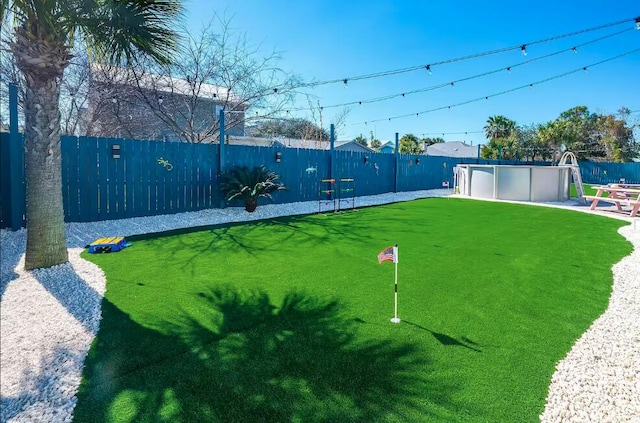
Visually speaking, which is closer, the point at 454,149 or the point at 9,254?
the point at 9,254

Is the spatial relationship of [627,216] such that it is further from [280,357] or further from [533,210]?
[280,357]

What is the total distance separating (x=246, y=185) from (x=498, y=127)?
114 ft

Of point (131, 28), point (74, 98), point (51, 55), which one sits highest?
point (74, 98)

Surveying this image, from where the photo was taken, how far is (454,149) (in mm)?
41406

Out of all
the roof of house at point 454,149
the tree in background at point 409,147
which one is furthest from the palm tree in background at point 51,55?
the roof of house at point 454,149

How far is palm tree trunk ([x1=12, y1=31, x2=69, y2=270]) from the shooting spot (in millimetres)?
4032

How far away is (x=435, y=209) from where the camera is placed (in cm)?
1086

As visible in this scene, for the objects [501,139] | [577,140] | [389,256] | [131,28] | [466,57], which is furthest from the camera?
[501,139]

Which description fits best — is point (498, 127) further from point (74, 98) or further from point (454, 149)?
point (74, 98)

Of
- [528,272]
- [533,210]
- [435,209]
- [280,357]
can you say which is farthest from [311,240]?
[533,210]

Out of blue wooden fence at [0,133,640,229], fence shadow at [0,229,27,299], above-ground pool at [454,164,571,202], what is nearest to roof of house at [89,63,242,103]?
blue wooden fence at [0,133,640,229]

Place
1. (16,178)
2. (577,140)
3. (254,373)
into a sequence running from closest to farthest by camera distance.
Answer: (254,373) → (16,178) → (577,140)

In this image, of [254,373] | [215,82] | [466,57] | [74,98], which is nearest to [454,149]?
[466,57]

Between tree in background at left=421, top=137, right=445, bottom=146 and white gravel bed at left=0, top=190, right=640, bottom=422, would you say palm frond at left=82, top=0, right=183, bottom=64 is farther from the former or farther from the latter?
tree in background at left=421, top=137, right=445, bottom=146
